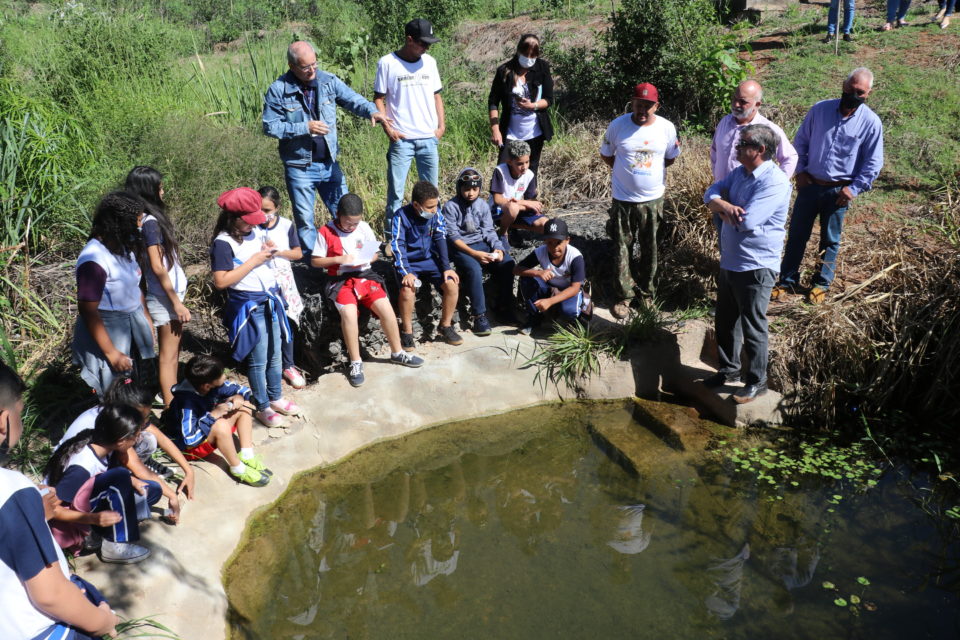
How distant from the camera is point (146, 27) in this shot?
9.38m

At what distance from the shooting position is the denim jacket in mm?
5191

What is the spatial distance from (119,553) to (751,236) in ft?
13.0

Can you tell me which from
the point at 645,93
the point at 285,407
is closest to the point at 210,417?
the point at 285,407

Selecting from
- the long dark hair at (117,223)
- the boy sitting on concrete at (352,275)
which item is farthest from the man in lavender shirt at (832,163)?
the long dark hair at (117,223)

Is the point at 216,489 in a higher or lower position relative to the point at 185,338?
lower

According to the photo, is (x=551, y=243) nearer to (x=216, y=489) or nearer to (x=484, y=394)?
(x=484, y=394)

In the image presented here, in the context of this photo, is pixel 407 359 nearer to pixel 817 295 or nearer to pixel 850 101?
pixel 817 295

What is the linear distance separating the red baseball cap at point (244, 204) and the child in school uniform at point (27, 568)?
2.35 metres

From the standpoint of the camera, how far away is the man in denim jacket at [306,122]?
17.0 ft

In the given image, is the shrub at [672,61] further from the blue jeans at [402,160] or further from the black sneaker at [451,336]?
the black sneaker at [451,336]

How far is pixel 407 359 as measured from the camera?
5422 millimetres

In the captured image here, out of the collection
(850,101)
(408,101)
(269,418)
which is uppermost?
(408,101)

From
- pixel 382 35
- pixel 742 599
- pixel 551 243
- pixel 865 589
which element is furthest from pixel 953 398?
pixel 382 35

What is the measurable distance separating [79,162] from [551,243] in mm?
4088
